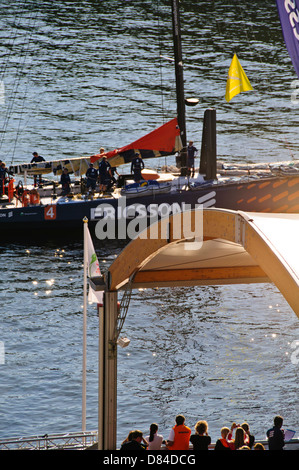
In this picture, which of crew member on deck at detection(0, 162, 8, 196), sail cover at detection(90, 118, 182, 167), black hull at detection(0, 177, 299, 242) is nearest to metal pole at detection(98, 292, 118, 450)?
black hull at detection(0, 177, 299, 242)

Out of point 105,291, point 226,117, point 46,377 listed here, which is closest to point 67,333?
point 46,377

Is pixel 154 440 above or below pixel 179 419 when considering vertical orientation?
below

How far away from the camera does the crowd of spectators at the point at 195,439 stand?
17328 millimetres

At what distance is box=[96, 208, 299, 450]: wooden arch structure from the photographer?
50.9 ft

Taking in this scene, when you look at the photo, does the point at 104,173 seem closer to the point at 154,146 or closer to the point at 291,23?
the point at 154,146

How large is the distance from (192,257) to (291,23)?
18.5 ft

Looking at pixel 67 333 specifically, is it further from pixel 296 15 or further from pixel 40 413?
pixel 296 15

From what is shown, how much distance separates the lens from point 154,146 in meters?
45.6

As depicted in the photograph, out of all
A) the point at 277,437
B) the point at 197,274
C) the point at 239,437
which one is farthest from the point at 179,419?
the point at 197,274

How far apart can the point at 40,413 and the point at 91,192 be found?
18594 mm

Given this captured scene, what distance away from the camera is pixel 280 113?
71.4 m

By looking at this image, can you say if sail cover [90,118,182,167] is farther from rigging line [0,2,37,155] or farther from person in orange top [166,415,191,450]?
person in orange top [166,415,191,450]

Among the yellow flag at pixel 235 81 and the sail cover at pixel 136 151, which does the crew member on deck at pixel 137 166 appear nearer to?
the sail cover at pixel 136 151

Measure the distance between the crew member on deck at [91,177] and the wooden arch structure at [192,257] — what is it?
24712 millimetres
